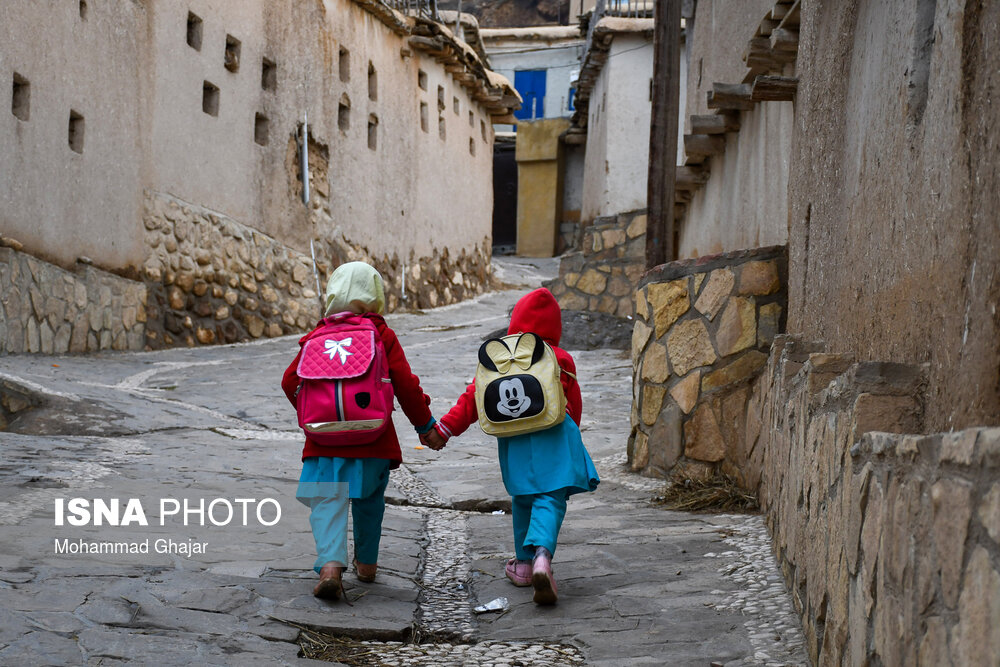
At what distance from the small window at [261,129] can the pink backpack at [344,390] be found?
1206 cm

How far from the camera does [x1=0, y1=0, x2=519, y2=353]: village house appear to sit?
1045 cm

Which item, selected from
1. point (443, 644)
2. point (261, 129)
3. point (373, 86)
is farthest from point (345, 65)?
point (443, 644)

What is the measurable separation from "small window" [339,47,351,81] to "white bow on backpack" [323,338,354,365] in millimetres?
14774

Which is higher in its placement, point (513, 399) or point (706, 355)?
point (706, 355)

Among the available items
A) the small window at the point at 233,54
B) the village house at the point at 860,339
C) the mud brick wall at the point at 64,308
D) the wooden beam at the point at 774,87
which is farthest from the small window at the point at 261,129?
the wooden beam at the point at 774,87

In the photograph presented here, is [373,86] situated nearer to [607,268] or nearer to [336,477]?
[607,268]

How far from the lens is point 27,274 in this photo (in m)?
10.1

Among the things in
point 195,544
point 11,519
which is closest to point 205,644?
point 195,544

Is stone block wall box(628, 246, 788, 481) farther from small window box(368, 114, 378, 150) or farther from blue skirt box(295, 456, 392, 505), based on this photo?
small window box(368, 114, 378, 150)

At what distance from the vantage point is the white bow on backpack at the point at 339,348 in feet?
12.5

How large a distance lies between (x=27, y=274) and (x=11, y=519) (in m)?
6.49

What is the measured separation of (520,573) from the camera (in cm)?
412

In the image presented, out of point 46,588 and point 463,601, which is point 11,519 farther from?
point 463,601

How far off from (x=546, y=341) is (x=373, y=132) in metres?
15.4
